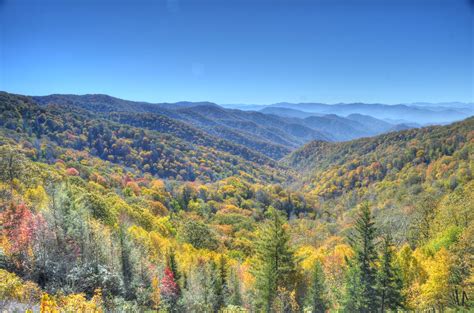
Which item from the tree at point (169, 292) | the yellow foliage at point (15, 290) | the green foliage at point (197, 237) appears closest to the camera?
the yellow foliage at point (15, 290)

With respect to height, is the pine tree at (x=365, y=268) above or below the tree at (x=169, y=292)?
above

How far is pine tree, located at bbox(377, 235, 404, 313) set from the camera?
27.2 meters

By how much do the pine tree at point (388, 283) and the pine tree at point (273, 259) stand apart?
24.7ft

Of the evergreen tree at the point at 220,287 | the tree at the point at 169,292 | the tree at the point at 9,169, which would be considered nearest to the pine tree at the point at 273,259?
the tree at the point at 169,292

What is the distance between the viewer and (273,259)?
28.3m

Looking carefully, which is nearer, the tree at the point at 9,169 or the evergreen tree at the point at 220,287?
the evergreen tree at the point at 220,287

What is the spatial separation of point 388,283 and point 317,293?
8.38m

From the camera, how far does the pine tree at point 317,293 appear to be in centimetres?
3322

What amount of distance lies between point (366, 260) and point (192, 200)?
11792 centimetres

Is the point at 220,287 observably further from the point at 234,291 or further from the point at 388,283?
the point at 388,283

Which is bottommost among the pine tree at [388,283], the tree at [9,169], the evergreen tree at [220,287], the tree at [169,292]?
the evergreen tree at [220,287]

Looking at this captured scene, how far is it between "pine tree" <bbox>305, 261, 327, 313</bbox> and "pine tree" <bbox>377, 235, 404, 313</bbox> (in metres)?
7.00

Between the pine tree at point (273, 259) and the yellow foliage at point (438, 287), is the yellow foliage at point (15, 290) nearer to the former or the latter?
the pine tree at point (273, 259)

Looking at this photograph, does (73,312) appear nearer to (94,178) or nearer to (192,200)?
(94,178)
